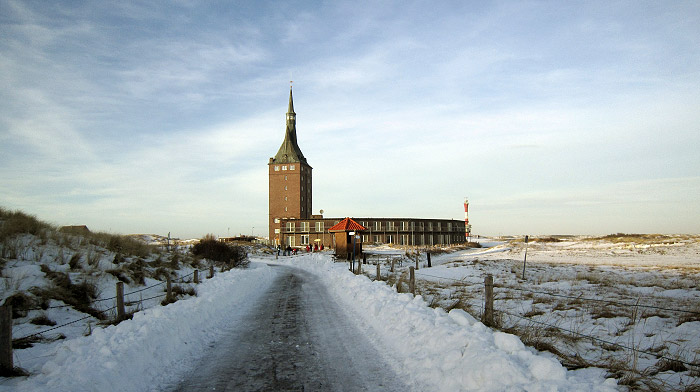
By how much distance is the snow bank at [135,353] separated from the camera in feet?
18.5

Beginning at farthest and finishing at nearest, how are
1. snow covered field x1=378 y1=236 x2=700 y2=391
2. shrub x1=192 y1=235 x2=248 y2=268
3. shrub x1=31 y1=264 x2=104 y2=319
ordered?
shrub x1=192 y1=235 x2=248 y2=268
shrub x1=31 y1=264 x2=104 y2=319
snow covered field x1=378 y1=236 x2=700 y2=391

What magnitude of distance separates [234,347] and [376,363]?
3127 millimetres

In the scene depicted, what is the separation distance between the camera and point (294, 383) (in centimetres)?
606

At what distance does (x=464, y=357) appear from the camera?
6168 mm

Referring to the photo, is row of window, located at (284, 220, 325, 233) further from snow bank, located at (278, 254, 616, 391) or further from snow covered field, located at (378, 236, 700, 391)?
snow bank, located at (278, 254, 616, 391)

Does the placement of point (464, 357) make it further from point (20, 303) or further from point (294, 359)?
point (20, 303)

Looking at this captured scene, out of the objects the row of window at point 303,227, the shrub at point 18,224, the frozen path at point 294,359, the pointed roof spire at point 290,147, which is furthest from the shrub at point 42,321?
the pointed roof spire at point 290,147

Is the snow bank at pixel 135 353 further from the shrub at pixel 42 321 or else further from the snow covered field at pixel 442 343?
the shrub at pixel 42 321

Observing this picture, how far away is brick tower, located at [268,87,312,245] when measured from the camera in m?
88.1

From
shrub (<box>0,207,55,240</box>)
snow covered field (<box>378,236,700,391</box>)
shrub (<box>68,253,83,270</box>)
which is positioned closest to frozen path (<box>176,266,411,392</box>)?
snow covered field (<box>378,236,700,391</box>)

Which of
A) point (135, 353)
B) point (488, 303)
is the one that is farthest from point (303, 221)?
point (135, 353)

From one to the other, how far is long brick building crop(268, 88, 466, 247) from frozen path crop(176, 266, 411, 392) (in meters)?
61.8

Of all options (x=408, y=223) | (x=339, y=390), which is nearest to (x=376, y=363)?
(x=339, y=390)

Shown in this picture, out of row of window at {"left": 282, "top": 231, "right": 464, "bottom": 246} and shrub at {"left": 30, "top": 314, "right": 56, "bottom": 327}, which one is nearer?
shrub at {"left": 30, "top": 314, "right": 56, "bottom": 327}
